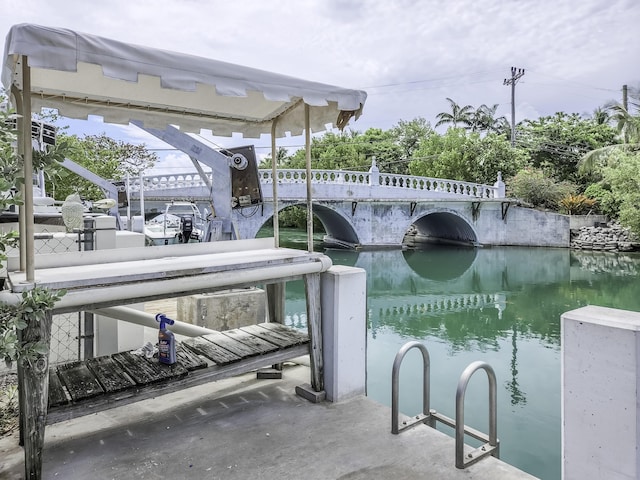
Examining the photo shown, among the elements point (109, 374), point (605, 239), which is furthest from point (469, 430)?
point (605, 239)

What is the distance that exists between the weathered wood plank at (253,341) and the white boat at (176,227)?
8383 millimetres

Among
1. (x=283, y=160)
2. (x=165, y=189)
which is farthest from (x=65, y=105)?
(x=283, y=160)

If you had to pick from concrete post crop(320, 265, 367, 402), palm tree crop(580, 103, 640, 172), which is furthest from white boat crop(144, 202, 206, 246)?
palm tree crop(580, 103, 640, 172)

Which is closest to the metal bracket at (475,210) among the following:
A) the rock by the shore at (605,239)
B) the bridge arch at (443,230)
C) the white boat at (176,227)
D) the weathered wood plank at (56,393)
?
the bridge arch at (443,230)

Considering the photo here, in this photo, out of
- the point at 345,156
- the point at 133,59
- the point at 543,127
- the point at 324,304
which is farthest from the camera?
the point at 345,156

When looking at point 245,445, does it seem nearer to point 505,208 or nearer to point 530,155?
point 505,208

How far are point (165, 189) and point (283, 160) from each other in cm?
1982

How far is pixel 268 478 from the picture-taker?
1.95 m

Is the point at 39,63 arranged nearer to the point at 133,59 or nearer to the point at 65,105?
the point at 133,59

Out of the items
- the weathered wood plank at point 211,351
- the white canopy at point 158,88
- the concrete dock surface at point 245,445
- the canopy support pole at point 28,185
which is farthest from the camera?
the weathered wood plank at point 211,351

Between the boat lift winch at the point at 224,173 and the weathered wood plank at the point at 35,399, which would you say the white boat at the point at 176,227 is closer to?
the boat lift winch at the point at 224,173

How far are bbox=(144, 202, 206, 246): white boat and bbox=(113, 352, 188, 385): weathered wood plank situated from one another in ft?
28.5

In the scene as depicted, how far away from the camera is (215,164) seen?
5281 millimetres

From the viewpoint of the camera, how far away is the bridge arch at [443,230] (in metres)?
20.2
